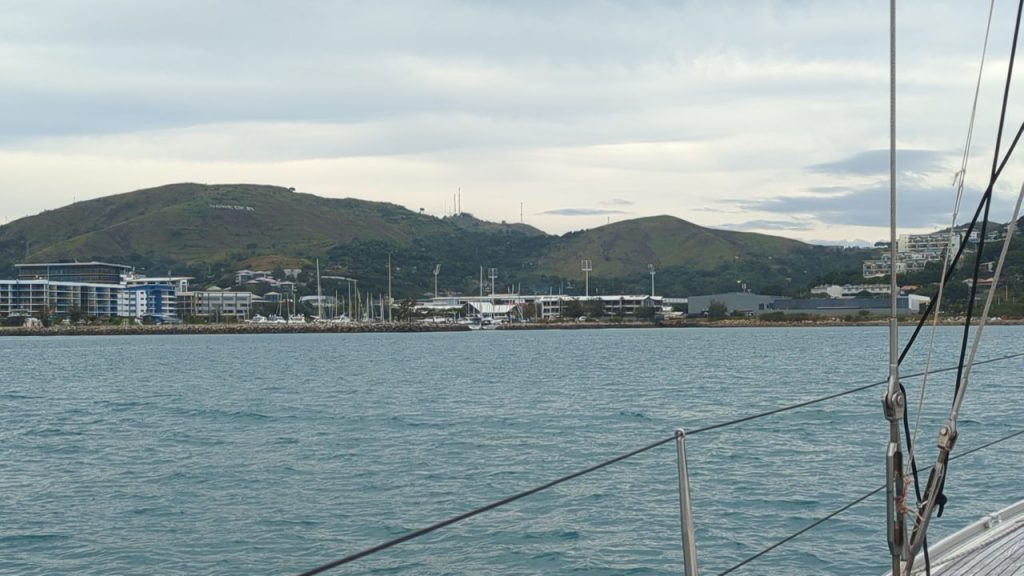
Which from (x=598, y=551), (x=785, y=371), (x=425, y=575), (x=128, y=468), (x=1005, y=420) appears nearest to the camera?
(x=425, y=575)

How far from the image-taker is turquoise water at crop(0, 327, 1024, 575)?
42.1 feet

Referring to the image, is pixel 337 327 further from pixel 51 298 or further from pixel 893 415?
pixel 893 415

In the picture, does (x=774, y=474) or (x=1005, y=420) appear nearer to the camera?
(x=774, y=474)

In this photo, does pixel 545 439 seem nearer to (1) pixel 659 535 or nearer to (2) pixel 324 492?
(2) pixel 324 492

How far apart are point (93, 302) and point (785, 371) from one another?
165675 mm

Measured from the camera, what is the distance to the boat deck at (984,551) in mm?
5172

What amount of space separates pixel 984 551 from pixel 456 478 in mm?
13285

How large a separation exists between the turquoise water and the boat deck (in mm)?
5339

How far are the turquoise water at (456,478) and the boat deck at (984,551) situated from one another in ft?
17.5

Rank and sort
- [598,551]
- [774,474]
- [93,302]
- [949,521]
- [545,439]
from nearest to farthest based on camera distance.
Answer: [598,551]
[949,521]
[774,474]
[545,439]
[93,302]

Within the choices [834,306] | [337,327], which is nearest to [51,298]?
[337,327]

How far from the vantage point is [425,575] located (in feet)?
A: 38.2

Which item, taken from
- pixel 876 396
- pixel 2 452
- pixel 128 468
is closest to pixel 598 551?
pixel 128 468

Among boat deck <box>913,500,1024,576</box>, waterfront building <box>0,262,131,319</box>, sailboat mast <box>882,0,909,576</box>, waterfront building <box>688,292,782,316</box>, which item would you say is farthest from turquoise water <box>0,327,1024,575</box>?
waterfront building <box>0,262,131,319</box>
